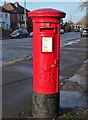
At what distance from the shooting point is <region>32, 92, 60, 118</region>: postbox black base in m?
5.84

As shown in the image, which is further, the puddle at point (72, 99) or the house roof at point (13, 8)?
the house roof at point (13, 8)

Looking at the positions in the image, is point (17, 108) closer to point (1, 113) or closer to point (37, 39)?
point (1, 113)

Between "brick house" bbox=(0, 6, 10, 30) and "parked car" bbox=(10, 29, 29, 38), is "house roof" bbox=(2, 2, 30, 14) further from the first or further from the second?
"parked car" bbox=(10, 29, 29, 38)

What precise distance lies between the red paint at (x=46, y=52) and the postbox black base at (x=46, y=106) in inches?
3.6

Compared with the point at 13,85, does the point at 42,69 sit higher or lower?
higher

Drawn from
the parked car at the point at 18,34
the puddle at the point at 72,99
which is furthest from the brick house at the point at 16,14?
the puddle at the point at 72,99

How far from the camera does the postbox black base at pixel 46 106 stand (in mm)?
5844

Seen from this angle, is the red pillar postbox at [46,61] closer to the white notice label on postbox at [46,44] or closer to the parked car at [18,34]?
the white notice label on postbox at [46,44]

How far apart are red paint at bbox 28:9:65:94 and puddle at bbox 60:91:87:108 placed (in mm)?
1025

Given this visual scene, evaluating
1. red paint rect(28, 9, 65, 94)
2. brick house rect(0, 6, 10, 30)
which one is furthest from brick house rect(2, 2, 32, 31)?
red paint rect(28, 9, 65, 94)

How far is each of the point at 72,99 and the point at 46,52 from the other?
74.9 inches

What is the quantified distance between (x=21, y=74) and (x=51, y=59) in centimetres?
526

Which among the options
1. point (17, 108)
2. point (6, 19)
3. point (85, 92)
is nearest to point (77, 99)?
point (85, 92)

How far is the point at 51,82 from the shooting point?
19.2 ft
